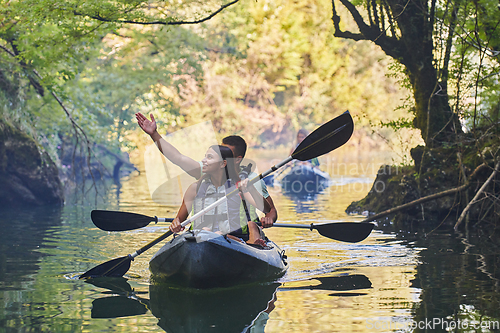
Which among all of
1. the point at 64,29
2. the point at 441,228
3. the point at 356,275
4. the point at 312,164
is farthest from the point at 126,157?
the point at 356,275

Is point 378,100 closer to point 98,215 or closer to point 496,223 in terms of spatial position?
point 496,223

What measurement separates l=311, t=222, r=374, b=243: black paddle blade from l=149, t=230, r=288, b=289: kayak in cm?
113

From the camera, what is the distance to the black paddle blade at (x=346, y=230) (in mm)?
5887

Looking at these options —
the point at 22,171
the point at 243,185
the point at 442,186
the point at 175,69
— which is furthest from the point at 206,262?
the point at 175,69

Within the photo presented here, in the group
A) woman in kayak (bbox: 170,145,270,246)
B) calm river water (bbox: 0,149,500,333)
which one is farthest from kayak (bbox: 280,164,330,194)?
woman in kayak (bbox: 170,145,270,246)

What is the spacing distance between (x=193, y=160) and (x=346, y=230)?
1.96m

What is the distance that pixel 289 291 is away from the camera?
4.86m

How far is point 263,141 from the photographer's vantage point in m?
38.5

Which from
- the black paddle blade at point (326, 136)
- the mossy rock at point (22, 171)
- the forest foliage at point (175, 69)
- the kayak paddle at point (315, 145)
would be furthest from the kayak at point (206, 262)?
the mossy rock at point (22, 171)

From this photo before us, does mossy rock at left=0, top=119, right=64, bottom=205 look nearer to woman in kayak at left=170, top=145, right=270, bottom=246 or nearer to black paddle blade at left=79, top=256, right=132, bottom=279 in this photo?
black paddle blade at left=79, top=256, right=132, bottom=279

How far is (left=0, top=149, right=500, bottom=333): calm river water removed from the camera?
3.85 m

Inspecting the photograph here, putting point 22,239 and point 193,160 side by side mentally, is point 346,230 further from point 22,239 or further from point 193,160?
point 22,239

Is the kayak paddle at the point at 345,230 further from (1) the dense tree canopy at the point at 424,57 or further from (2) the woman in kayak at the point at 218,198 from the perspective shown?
(1) the dense tree canopy at the point at 424,57

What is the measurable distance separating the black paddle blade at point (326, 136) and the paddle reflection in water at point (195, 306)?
1.28m
